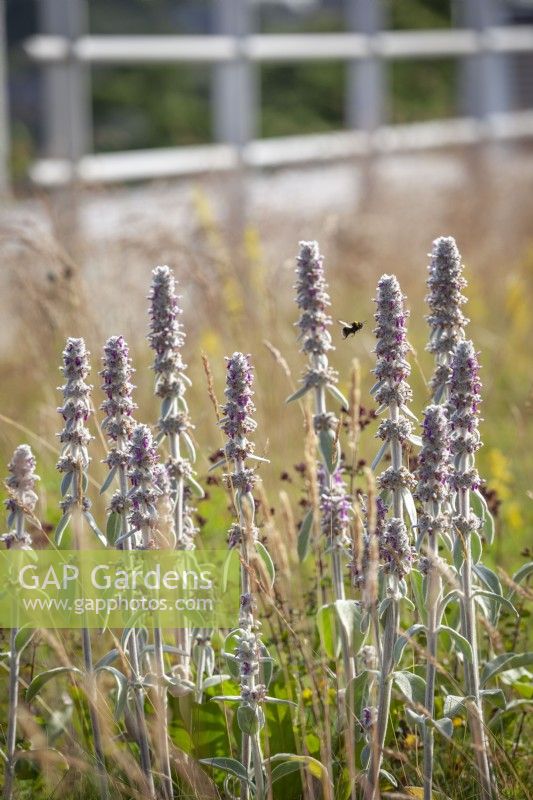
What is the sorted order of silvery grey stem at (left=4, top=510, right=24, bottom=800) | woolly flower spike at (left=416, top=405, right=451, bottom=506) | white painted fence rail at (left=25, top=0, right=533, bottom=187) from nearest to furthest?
woolly flower spike at (left=416, top=405, right=451, bottom=506) < silvery grey stem at (left=4, top=510, right=24, bottom=800) < white painted fence rail at (left=25, top=0, right=533, bottom=187)

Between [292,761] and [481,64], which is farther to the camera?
[481,64]

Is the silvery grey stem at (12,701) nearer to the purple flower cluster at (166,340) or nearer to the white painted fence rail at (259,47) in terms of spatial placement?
the purple flower cluster at (166,340)

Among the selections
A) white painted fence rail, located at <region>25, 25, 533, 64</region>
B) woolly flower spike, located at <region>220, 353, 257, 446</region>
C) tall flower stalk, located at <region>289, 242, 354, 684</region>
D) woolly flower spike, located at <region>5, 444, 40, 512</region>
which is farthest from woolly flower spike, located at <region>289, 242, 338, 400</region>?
white painted fence rail, located at <region>25, 25, 533, 64</region>

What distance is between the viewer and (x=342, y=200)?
9078 millimetres

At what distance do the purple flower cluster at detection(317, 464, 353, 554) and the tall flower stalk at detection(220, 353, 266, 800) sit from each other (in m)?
0.14

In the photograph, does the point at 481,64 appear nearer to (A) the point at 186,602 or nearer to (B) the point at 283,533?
(B) the point at 283,533

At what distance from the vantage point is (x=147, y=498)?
1.96 metres

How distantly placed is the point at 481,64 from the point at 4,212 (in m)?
8.33

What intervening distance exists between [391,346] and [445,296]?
17cm

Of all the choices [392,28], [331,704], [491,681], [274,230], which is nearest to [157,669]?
[331,704]

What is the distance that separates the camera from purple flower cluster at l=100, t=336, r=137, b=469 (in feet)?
6.49

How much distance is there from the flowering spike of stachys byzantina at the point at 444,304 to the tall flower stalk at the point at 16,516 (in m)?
0.72

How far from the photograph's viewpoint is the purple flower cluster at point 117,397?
1.98m

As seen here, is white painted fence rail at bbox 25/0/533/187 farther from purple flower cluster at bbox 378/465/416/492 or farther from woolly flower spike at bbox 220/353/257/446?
purple flower cluster at bbox 378/465/416/492
